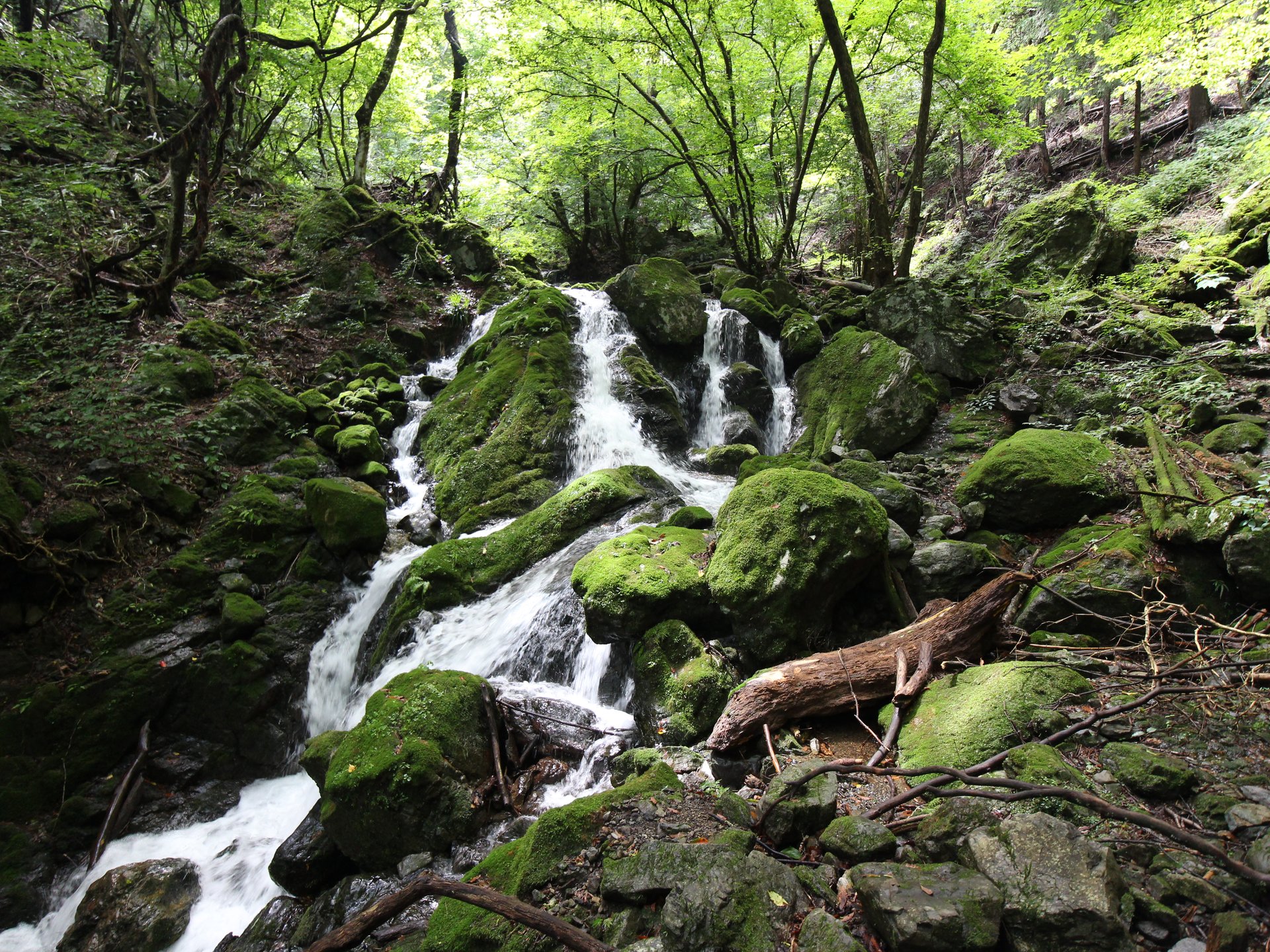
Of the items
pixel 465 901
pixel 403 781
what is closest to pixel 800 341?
pixel 403 781

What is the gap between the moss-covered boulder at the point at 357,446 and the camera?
9.34 m

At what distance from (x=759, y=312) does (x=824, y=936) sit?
11610mm

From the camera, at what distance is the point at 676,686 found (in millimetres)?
4715

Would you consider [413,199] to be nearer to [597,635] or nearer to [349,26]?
[349,26]

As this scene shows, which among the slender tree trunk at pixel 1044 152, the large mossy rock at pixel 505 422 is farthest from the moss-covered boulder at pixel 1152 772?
the slender tree trunk at pixel 1044 152

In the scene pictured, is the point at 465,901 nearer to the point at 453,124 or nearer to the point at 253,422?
the point at 253,422

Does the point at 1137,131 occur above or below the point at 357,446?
above

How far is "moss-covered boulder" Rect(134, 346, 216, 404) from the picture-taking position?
8.14m

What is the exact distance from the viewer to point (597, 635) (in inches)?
211

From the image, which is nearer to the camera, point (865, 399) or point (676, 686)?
point (676, 686)

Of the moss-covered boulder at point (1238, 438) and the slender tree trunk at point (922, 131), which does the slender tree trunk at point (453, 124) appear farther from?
the moss-covered boulder at point (1238, 438)

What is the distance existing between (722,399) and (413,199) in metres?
11.7

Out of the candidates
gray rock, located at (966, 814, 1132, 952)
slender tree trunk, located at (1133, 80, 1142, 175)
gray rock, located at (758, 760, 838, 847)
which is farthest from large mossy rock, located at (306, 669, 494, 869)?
slender tree trunk, located at (1133, 80, 1142, 175)

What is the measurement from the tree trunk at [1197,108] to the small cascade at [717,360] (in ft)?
46.4
